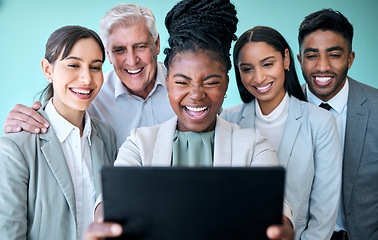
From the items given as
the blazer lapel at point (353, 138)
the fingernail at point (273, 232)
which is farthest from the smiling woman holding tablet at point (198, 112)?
the blazer lapel at point (353, 138)

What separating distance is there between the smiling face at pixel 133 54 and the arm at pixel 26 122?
702 mm

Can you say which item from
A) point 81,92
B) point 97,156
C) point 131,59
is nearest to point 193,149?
point 97,156

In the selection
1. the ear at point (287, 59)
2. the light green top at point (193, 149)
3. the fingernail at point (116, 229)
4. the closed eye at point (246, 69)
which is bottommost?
the fingernail at point (116, 229)

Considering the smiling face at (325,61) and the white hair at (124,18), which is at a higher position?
the white hair at (124,18)

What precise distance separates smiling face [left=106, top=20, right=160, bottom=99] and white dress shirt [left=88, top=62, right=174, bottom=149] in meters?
0.07

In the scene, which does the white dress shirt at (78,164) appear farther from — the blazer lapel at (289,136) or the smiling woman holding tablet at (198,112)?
the blazer lapel at (289,136)

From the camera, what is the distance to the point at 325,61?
252cm

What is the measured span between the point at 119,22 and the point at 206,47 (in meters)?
0.99

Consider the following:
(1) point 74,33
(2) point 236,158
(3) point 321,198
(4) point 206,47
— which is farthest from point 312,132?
(1) point 74,33

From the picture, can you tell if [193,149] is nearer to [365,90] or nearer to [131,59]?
[131,59]

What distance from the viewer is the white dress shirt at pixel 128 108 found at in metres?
2.58

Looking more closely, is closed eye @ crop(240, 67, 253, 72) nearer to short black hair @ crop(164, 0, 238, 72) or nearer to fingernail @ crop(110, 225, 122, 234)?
short black hair @ crop(164, 0, 238, 72)

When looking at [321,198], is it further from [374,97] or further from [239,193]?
[239,193]

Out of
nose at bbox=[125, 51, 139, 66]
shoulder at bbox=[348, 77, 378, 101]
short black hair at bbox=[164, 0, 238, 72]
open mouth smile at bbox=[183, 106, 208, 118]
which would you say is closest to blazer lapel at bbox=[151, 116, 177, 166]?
open mouth smile at bbox=[183, 106, 208, 118]
